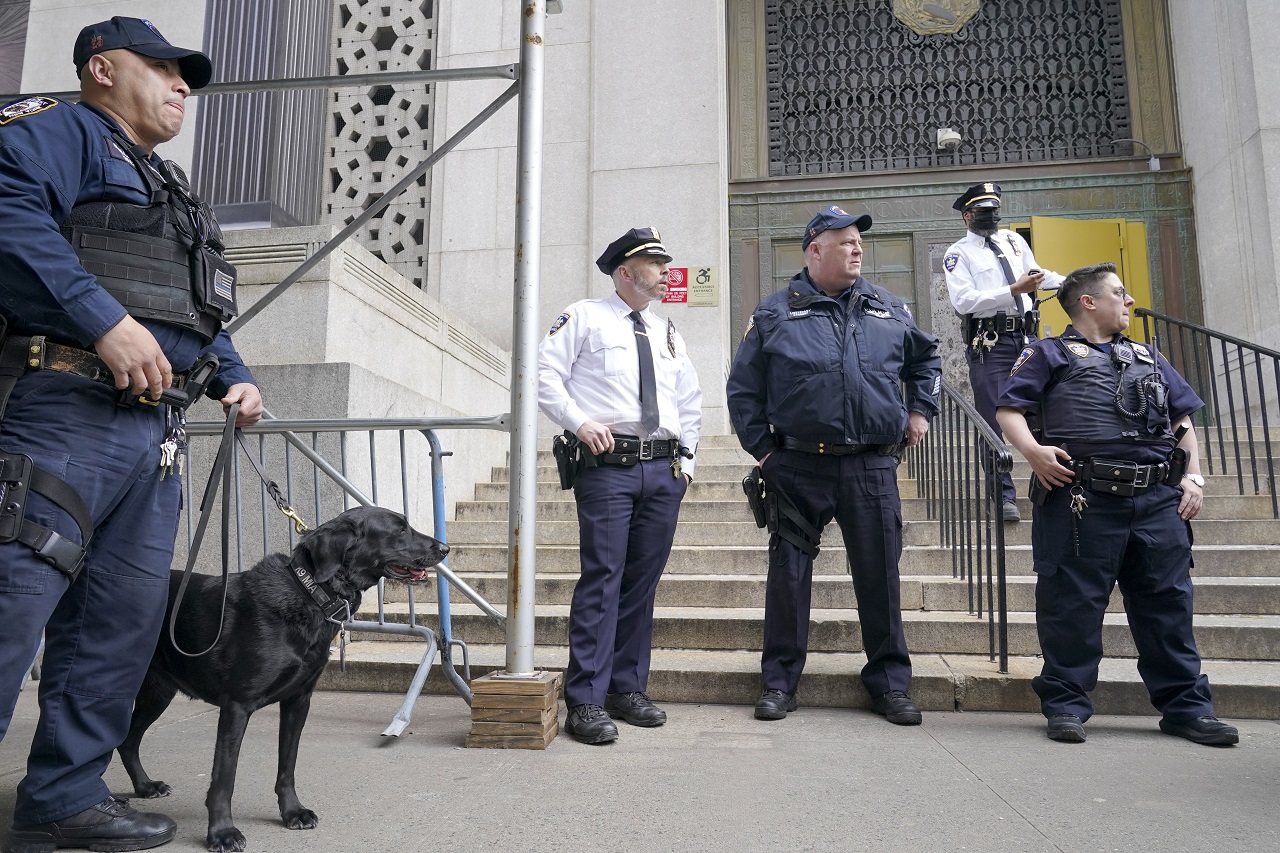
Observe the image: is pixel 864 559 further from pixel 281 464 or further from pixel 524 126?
pixel 281 464

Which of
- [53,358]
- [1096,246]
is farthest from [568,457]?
[1096,246]

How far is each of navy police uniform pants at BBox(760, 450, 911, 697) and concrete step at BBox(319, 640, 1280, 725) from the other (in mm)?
243

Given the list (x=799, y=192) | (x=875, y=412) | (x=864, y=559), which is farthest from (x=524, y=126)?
(x=799, y=192)

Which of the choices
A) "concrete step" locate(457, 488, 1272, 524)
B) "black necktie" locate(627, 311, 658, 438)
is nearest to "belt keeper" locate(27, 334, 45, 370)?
"black necktie" locate(627, 311, 658, 438)

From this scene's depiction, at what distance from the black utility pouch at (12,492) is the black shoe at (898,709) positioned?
3.21 meters

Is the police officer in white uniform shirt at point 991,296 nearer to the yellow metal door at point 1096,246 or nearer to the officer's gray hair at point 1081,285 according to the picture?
the officer's gray hair at point 1081,285

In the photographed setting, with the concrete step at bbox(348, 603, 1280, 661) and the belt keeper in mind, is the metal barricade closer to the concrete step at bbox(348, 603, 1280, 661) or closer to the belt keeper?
the concrete step at bbox(348, 603, 1280, 661)

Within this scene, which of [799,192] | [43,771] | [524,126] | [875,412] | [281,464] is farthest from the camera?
[799,192]

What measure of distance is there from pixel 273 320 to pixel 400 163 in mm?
5163

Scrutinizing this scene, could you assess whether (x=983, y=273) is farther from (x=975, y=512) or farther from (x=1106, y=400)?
(x=1106, y=400)

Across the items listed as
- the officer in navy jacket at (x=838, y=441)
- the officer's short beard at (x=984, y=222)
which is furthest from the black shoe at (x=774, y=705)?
the officer's short beard at (x=984, y=222)

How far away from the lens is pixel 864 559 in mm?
4098

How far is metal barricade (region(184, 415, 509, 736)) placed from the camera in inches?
147

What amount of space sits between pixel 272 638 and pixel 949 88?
10.3 metres
